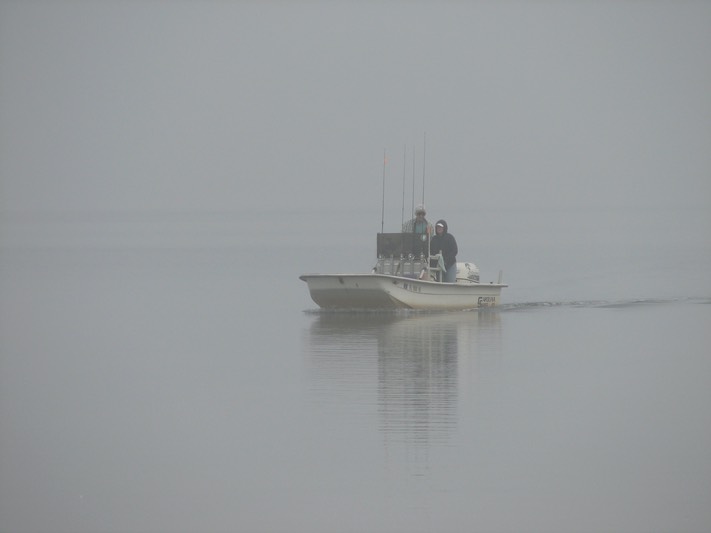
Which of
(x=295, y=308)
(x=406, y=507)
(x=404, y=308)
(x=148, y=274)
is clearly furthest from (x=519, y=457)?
(x=148, y=274)

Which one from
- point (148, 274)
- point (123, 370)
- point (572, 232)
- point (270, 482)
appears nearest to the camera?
point (270, 482)

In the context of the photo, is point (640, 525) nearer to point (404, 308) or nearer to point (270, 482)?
point (270, 482)

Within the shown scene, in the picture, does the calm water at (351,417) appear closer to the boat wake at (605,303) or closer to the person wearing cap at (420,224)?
the boat wake at (605,303)

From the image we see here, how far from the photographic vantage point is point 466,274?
116 ft

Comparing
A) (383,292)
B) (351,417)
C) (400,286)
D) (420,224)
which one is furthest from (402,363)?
(420,224)

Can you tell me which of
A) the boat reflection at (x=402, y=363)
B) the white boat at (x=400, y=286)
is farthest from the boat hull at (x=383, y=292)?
the boat reflection at (x=402, y=363)

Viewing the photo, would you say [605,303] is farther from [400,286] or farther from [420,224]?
[400,286]

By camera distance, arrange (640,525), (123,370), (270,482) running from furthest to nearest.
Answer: (123,370)
(270,482)
(640,525)

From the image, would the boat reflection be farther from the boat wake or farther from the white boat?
the boat wake

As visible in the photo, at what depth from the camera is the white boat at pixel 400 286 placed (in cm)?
3238

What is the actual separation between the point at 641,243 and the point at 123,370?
82.8 metres

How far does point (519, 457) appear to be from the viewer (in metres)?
14.8

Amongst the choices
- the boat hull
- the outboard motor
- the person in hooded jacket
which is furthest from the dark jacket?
the outboard motor

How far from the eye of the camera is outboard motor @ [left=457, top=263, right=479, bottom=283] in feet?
115
